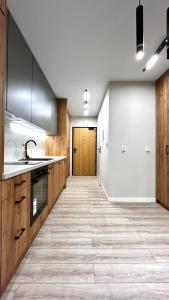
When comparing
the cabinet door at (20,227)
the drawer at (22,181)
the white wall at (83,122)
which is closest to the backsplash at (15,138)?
the drawer at (22,181)

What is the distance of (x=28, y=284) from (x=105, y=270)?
649 mm

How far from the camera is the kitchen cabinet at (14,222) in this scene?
1418 mm

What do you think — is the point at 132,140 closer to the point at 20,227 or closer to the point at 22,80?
the point at 22,80

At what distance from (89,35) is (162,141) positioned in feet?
7.49

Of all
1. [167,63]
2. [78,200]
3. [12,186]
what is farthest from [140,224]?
[167,63]

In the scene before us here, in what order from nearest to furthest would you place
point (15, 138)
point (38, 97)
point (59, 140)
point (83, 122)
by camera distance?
point (15, 138) < point (38, 97) < point (59, 140) < point (83, 122)

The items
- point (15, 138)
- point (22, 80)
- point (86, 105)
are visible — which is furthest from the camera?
point (86, 105)

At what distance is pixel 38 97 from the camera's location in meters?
3.36

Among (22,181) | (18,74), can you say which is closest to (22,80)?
Answer: (18,74)

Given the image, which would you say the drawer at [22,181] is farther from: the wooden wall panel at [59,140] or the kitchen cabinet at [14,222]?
the wooden wall panel at [59,140]

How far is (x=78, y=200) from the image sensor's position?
4223mm

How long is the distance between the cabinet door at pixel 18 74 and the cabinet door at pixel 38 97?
0.77 ft

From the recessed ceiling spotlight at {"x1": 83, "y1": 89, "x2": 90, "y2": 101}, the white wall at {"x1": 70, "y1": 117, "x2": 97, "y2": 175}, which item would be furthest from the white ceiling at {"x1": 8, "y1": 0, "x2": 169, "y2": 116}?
the white wall at {"x1": 70, "y1": 117, "x2": 97, "y2": 175}

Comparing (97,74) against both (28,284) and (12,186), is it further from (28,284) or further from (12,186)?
(28,284)
